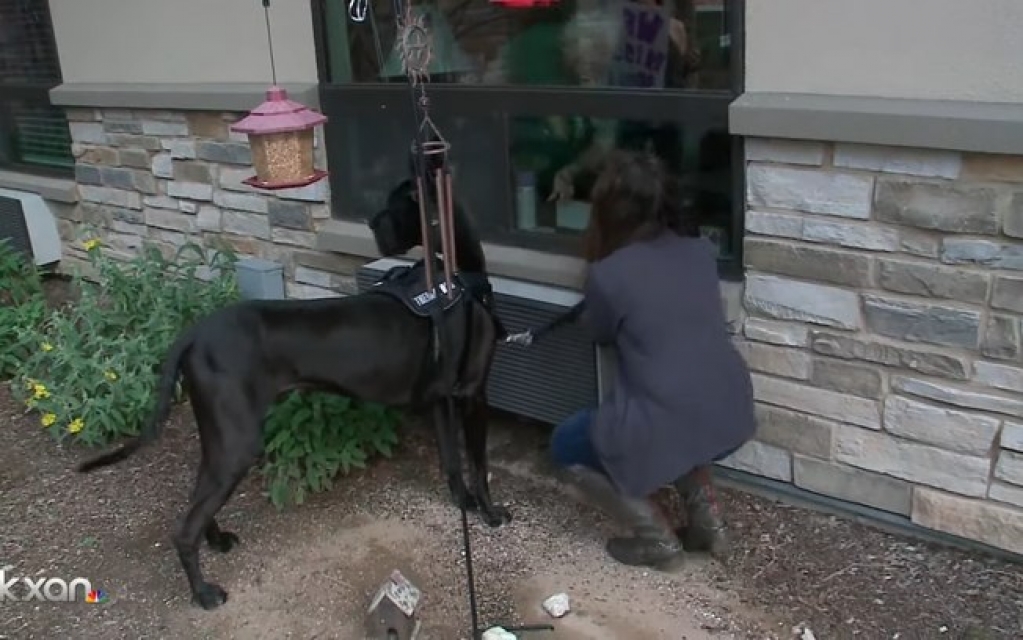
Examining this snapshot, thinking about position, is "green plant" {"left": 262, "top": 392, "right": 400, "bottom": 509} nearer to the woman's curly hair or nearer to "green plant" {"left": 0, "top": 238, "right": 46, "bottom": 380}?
the woman's curly hair

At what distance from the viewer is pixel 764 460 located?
3.62m

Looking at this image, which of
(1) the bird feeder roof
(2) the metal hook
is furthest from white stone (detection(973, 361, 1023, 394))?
(2) the metal hook

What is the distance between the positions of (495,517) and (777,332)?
3.79ft

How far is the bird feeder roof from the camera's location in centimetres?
291

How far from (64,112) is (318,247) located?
2.40m

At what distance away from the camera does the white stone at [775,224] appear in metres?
3.29

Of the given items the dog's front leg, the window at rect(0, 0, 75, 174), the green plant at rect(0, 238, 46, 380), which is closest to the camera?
the dog's front leg

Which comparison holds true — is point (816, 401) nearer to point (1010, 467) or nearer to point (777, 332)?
point (777, 332)

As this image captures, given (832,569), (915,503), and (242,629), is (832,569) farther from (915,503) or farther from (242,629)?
(242,629)

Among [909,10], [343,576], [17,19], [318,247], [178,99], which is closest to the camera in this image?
[909,10]

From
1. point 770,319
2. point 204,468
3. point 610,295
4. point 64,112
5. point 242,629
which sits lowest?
point 242,629

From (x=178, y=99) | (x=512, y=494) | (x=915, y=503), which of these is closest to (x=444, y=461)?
(x=512, y=494)

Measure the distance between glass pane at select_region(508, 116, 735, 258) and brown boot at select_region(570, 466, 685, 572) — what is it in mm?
926

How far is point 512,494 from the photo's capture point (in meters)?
3.89
